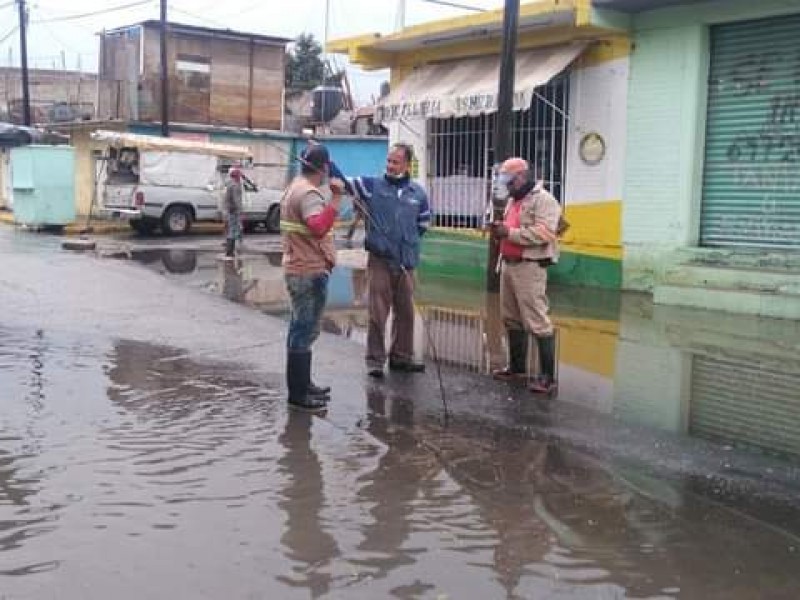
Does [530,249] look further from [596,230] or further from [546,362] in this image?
[596,230]

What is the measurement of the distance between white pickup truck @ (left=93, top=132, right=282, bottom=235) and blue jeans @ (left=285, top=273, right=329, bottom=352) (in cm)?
1750

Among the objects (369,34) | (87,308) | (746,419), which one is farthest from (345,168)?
(746,419)

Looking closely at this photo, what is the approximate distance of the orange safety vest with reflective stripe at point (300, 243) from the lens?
20.2 feet

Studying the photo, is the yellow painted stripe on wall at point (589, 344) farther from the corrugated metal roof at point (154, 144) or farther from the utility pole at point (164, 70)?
the utility pole at point (164, 70)

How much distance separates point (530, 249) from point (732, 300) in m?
4.59

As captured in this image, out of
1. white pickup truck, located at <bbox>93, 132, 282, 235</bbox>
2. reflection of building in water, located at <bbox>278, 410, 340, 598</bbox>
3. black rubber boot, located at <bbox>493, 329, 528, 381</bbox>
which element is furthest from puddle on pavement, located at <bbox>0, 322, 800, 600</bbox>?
white pickup truck, located at <bbox>93, 132, 282, 235</bbox>

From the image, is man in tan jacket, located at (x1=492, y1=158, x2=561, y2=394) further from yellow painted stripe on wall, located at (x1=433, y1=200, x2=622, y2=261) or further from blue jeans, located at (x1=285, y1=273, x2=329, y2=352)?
yellow painted stripe on wall, located at (x1=433, y1=200, x2=622, y2=261)

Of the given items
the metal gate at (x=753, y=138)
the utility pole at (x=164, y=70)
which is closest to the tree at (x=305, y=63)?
the utility pole at (x=164, y=70)

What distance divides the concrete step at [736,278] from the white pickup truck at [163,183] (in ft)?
46.5

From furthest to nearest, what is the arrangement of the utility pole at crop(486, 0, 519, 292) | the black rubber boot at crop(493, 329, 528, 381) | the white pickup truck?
the white pickup truck
the utility pole at crop(486, 0, 519, 292)
the black rubber boot at crop(493, 329, 528, 381)

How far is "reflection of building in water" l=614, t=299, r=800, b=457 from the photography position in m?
6.16

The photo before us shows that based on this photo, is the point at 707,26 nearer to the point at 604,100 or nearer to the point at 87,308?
the point at 604,100

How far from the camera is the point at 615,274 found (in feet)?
41.3

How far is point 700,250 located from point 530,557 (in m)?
8.51
